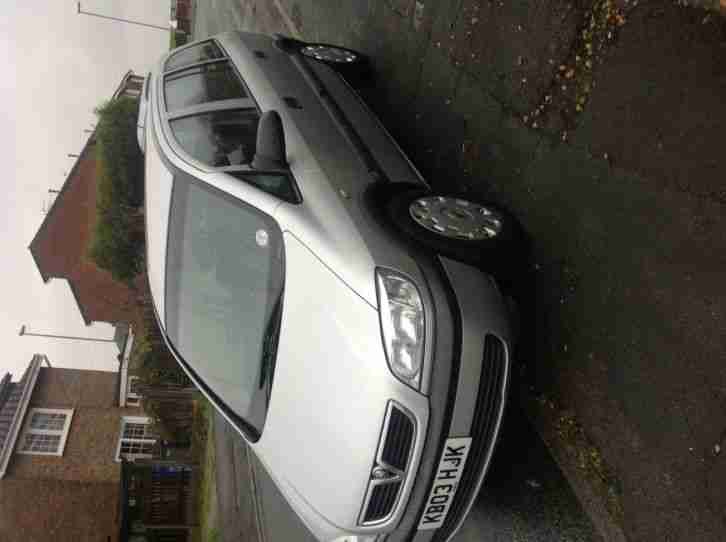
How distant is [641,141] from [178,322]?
125 inches

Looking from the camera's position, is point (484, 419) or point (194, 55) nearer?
point (484, 419)

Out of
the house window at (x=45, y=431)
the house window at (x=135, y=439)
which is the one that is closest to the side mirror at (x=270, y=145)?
the house window at (x=135, y=439)

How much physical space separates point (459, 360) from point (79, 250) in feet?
94.9

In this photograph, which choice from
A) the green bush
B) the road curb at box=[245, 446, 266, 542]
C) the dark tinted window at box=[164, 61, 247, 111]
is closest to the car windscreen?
the dark tinted window at box=[164, 61, 247, 111]

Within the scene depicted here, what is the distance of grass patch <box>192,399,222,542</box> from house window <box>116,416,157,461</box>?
6281 millimetres

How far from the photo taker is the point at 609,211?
3.39 metres

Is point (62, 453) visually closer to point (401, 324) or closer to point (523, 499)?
point (523, 499)

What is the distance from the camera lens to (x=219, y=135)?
14.4 feet

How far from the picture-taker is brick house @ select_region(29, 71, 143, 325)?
28.2 metres

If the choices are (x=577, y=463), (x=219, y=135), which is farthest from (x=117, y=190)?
(x=577, y=463)

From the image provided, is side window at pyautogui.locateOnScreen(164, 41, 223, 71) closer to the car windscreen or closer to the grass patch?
the car windscreen

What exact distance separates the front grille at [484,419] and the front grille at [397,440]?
41 cm

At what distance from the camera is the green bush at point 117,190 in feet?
75.4

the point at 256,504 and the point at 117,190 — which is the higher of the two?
the point at 256,504
